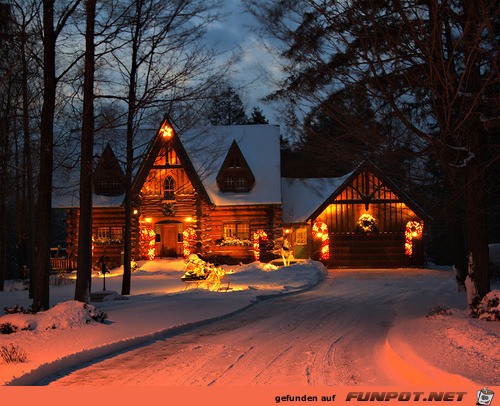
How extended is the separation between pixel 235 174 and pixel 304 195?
5340 millimetres

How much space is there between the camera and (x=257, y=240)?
1641 inches

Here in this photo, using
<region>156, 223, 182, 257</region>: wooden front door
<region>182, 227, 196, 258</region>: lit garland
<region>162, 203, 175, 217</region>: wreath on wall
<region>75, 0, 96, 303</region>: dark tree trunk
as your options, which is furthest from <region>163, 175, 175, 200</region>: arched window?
<region>75, 0, 96, 303</region>: dark tree trunk

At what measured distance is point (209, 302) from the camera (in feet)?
66.0

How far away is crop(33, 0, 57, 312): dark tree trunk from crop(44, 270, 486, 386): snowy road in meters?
3.67

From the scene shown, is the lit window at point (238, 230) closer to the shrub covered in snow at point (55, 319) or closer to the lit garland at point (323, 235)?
the lit garland at point (323, 235)

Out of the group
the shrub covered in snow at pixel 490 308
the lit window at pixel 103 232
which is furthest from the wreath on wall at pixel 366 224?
the shrub covered in snow at pixel 490 308

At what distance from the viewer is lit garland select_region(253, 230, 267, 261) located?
1639 inches

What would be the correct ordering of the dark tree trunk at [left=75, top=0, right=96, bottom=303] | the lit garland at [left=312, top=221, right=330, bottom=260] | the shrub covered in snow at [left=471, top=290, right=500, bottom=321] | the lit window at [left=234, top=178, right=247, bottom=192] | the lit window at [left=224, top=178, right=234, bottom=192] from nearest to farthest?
the shrub covered in snow at [left=471, top=290, right=500, bottom=321] → the dark tree trunk at [left=75, top=0, right=96, bottom=303] → the lit garland at [left=312, top=221, right=330, bottom=260] → the lit window at [left=234, top=178, right=247, bottom=192] → the lit window at [left=224, top=178, right=234, bottom=192]

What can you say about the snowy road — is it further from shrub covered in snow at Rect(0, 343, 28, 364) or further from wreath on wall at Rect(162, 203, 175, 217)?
wreath on wall at Rect(162, 203, 175, 217)

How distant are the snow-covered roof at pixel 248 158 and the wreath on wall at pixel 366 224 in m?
5.28

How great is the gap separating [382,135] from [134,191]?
2975 cm

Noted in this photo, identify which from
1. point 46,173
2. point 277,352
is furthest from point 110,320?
point 277,352

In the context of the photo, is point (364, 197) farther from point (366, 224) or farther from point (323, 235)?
point (323, 235)

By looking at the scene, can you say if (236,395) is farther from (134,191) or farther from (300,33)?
(134,191)
